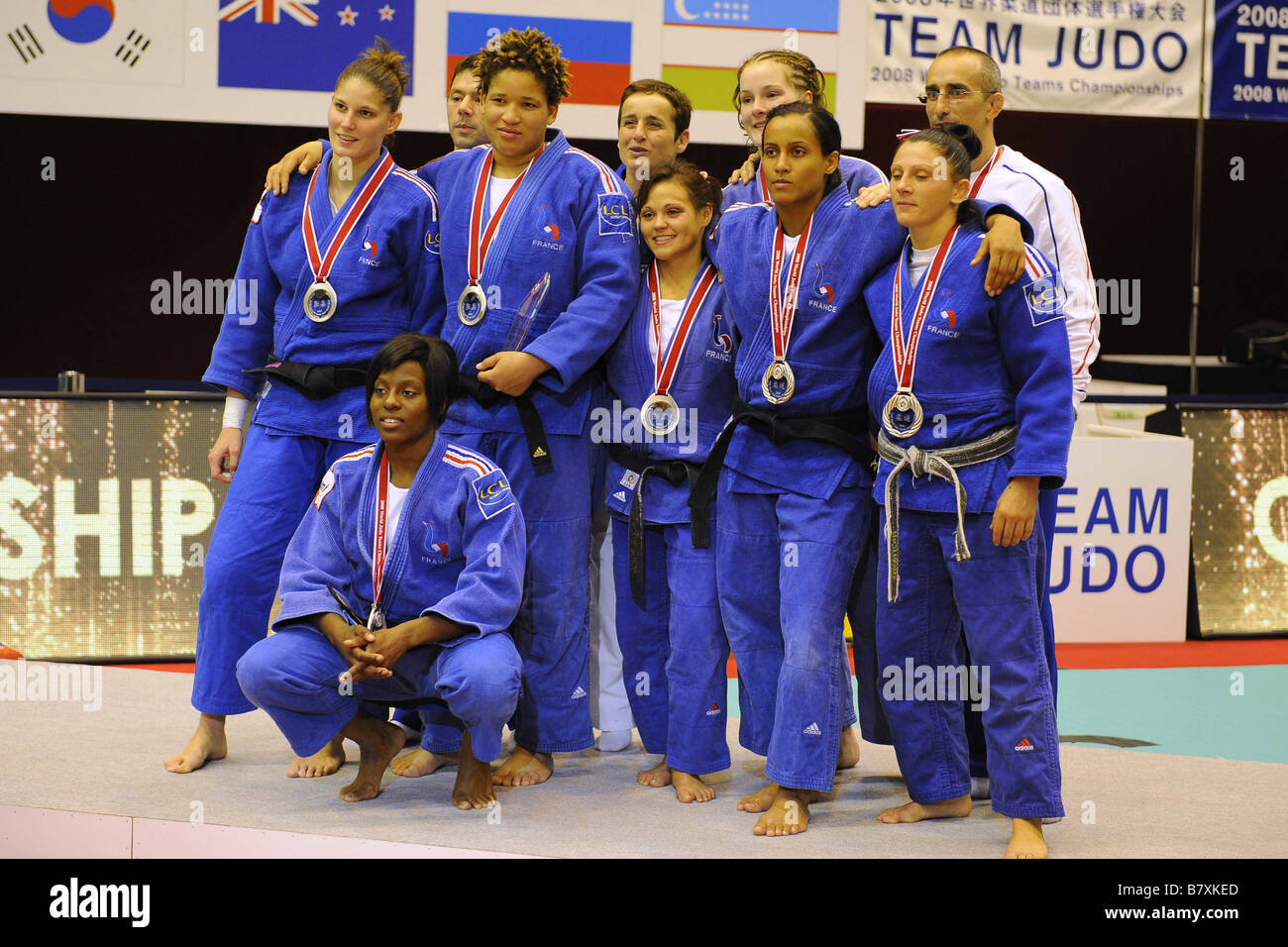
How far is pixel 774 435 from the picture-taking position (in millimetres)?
3037

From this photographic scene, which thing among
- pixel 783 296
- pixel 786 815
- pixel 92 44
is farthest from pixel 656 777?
pixel 92 44

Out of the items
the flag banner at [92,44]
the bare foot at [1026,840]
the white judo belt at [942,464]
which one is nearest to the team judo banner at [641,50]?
the flag banner at [92,44]

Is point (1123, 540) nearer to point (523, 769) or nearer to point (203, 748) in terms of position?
point (523, 769)

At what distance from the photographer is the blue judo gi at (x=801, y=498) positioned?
2961 mm

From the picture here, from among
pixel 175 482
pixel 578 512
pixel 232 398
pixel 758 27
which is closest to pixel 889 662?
pixel 578 512

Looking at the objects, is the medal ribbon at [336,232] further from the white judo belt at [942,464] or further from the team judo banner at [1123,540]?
the team judo banner at [1123,540]

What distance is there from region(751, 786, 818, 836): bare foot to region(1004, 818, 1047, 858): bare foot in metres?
0.42

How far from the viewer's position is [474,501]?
3029mm

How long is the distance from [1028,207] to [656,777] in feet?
5.19

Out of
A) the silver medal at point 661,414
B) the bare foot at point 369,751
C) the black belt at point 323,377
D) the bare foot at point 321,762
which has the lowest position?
the bare foot at point 321,762

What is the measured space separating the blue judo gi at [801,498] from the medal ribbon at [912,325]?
0.50 feet

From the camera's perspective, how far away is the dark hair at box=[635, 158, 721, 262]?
3213 millimetres

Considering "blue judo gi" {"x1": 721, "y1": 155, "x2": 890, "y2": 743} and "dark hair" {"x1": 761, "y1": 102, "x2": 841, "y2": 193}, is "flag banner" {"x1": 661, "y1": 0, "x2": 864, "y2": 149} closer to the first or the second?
"blue judo gi" {"x1": 721, "y1": 155, "x2": 890, "y2": 743}

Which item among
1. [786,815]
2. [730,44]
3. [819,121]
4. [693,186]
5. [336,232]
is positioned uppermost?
[730,44]
